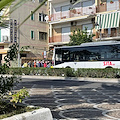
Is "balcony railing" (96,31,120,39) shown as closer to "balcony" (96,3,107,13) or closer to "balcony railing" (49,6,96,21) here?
"balcony" (96,3,107,13)

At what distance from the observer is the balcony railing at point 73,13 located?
34100mm

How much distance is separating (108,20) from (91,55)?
9.95 metres

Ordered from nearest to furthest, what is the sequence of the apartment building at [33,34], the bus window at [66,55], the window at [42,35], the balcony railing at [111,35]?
the bus window at [66,55], the balcony railing at [111,35], the apartment building at [33,34], the window at [42,35]

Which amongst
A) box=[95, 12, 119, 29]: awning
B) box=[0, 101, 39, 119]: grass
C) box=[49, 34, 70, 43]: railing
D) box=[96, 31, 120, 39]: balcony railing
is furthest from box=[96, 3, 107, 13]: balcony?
box=[0, 101, 39, 119]: grass

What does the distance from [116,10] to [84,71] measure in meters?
14.6

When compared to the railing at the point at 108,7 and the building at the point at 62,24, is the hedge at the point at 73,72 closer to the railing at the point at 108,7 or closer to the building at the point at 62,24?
the building at the point at 62,24

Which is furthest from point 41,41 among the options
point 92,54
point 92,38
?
point 92,54

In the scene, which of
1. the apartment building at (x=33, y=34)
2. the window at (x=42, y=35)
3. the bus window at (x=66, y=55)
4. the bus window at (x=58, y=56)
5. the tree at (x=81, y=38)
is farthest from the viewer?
→ the window at (x=42, y=35)

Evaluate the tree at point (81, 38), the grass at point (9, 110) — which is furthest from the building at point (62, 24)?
the grass at point (9, 110)

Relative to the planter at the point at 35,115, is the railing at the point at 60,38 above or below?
above

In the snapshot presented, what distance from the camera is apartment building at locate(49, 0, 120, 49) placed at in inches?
1240

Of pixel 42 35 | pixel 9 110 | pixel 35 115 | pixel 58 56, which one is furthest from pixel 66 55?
pixel 35 115

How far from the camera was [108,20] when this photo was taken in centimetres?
3148

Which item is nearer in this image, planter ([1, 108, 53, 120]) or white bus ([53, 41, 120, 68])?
planter ([1, 108, 53, 120])
